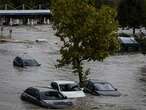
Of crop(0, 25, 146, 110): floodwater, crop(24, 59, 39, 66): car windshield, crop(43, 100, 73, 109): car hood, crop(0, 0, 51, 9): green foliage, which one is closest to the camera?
crop(43, 100, 73, 109): car hood

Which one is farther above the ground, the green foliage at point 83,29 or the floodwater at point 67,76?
the green foliage at point 83,29

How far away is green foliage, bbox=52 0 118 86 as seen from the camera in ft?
150

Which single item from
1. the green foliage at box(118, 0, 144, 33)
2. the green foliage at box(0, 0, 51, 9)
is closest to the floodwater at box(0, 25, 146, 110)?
the green foliage at box(118, 0, 144, 33)

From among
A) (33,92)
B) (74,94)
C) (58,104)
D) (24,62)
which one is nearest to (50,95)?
(58,104)

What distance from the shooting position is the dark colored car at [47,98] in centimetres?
3872

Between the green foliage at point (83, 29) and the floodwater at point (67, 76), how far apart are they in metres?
3.37

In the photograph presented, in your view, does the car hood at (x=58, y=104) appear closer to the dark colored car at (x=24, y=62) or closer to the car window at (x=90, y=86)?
the car window at (x=90, y=86)

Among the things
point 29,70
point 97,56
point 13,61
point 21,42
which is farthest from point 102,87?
point 21,42

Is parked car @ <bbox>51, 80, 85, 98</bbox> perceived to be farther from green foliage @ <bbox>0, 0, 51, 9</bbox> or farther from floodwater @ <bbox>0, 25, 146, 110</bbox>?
green foliage @ <bbox>0, 0, 51, 9</bbox>

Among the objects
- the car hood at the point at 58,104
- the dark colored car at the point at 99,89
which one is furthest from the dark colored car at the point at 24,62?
the car hood at the point at 58,104

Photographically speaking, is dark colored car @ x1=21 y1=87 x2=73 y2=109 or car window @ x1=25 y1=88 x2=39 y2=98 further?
car window @ x1=25 y1=88 x2=39 y2=98

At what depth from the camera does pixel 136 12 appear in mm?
101562

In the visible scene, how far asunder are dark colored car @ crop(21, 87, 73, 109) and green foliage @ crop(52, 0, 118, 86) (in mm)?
6329

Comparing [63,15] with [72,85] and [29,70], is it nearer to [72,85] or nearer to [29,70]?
[72,85]
